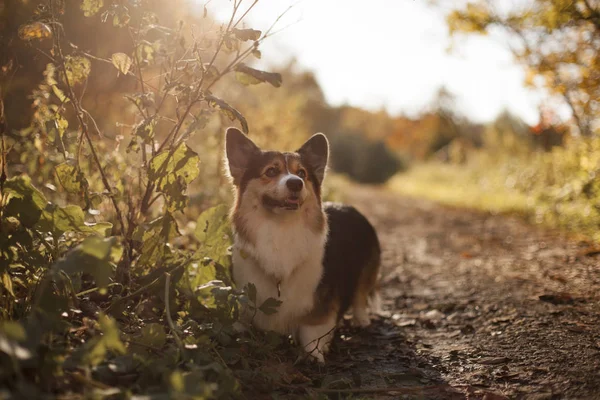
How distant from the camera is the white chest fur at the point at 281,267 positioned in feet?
10.7

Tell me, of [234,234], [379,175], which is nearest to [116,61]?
[234,234]

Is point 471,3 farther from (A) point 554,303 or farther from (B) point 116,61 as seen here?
(B) point 116,61

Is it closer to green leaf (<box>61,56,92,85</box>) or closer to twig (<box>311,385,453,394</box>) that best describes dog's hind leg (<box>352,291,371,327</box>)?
twig (<box>311,385,453,394</box>)

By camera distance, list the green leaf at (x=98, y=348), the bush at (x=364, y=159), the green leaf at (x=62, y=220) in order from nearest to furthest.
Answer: the green leaf at (x=98, y=348), the green leaf at (x=62, y=220), the bush at (x=364, y=159)

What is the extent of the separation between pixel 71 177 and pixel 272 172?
123 centimetres

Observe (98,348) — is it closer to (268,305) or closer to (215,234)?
(268,305)

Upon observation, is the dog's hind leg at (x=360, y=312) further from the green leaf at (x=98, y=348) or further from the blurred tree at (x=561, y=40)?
the blurred tree at (x=561, y=40)

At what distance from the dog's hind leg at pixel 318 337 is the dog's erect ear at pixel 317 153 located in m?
1.04

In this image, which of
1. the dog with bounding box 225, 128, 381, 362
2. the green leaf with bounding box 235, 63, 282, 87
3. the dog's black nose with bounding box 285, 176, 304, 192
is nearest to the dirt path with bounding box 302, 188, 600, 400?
the dog with bounding box 225, 128, 381, 362

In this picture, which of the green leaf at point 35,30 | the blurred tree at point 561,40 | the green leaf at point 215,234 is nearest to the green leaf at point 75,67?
the green leaf at point 35,30

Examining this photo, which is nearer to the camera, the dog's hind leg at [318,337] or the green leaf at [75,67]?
the green leaf at [75,67]

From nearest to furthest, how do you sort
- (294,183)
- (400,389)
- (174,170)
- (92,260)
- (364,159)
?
(92,260) → (400,389) → (174,170) → (294,183) → (364,159)

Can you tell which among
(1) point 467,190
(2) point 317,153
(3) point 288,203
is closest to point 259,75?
(3) point 288,203

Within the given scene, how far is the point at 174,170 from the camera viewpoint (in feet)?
9.88
